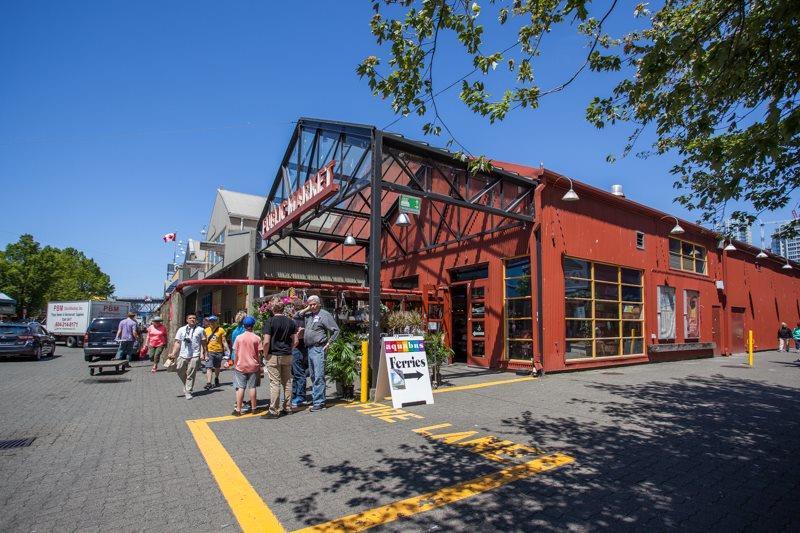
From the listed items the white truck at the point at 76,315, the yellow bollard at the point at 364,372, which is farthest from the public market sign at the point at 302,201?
the white truck at the point at 76,315

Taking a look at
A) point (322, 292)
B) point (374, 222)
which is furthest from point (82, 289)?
point (374, 222)

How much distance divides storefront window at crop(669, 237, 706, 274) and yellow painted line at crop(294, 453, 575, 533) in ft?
54.3

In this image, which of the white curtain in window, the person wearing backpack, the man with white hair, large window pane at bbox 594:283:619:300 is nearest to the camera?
the man with white hair

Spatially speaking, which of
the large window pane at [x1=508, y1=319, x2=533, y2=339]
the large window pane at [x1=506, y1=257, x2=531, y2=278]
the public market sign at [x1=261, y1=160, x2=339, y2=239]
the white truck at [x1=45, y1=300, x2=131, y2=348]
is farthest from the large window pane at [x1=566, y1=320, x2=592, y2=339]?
the white truck at [x1=45, y1=300, x2=131, y2=348]

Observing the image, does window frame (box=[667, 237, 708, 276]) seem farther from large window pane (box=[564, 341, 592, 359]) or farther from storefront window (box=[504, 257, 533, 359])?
storefront window (box=[504, 257, 533, 359])

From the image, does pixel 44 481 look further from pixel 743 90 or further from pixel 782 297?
pixel 782 297

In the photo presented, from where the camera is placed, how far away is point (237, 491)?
4371 mm

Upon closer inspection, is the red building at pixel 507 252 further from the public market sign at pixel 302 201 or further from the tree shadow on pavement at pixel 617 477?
the tree shadow on pavement at pixel 617 477

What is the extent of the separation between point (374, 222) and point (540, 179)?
621cm

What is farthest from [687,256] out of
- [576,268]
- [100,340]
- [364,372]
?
[100,340]

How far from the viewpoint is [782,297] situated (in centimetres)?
2700

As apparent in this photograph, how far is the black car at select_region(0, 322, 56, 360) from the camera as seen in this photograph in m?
18.0

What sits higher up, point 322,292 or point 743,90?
point 743,90

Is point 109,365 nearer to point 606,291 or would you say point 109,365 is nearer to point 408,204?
point 408,204
